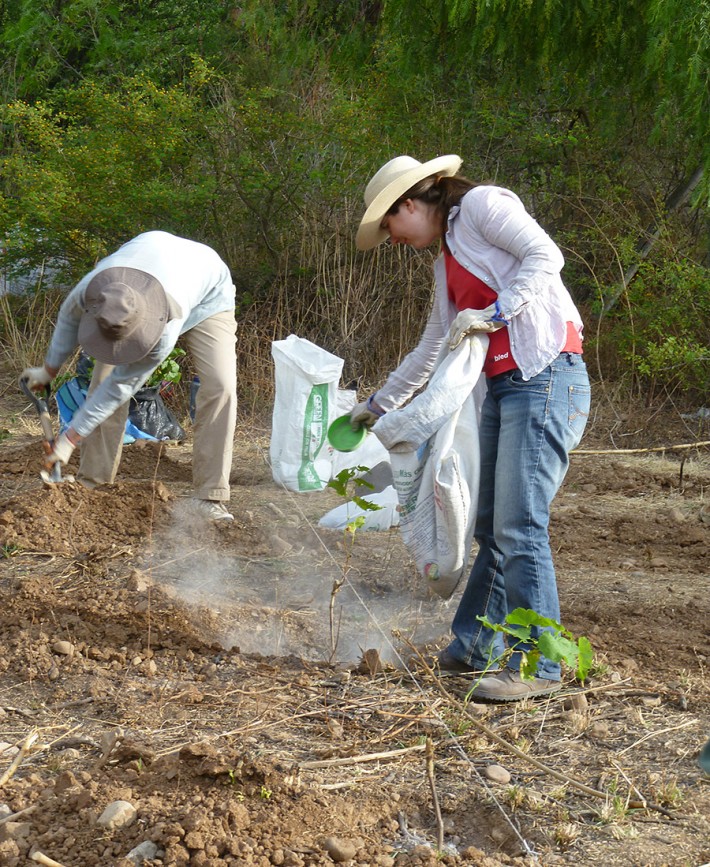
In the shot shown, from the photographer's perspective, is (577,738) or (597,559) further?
(597,559)

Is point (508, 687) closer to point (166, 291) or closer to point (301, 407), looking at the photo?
point (166, 291)

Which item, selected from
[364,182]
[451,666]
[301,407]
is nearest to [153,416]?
[301,407]

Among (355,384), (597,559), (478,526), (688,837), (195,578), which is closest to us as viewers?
(688,837)

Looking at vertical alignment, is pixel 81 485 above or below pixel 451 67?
below

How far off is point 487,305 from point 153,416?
434 cm

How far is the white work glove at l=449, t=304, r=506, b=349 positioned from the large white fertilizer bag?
2867mm

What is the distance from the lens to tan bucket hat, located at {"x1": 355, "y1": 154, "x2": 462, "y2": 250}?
2.95 meters

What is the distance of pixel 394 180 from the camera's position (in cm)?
296

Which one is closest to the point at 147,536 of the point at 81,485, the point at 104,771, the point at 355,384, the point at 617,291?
the point at 81,485

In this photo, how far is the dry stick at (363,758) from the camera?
8.45 feet

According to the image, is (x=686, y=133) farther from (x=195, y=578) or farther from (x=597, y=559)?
(x=195, y=578)

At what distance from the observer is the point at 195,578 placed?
447 cm

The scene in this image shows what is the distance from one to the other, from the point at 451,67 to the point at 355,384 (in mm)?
2768

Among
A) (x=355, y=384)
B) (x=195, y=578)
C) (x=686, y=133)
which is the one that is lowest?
(x=355, y=384)
